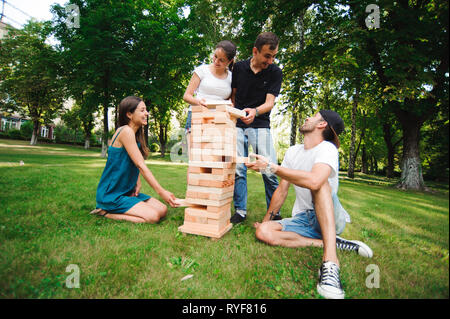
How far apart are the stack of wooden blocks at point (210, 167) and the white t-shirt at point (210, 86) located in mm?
480

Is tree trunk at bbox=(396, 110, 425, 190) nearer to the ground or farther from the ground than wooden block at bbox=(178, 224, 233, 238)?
farther from the ground

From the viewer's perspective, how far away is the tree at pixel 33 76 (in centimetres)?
1435

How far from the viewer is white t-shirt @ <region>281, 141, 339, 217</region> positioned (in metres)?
2.12

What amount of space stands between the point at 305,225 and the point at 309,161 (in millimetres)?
827

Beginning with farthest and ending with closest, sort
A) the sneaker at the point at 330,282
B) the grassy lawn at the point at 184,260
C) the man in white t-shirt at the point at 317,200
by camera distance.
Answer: the man in white t-shirt at the point at 317,200
the sneaker at the point at 330,282
the grassy lawn at the point at 184,260

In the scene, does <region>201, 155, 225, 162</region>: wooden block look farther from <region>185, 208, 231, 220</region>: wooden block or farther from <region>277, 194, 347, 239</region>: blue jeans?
<region>277, 194, 347, 239</region>: blue jeans

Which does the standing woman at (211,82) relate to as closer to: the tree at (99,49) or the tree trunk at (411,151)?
the tree trunk at (411,151)

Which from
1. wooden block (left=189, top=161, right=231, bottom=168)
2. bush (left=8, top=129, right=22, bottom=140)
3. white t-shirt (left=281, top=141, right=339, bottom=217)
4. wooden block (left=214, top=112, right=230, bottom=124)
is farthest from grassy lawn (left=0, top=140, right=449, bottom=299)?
bush (left=8, top=129, right=22, bottom=140)

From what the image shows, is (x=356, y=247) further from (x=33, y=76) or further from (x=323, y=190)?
(x=33, y=76)

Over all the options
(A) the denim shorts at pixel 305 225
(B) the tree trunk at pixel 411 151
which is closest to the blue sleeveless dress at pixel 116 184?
(A) the denim shorts at pixel 305 225

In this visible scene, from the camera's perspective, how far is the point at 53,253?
1.95 m

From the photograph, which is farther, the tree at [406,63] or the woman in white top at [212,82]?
the tree at [406,63]

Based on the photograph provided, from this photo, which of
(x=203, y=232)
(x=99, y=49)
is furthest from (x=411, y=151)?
(x=99, y=49)
